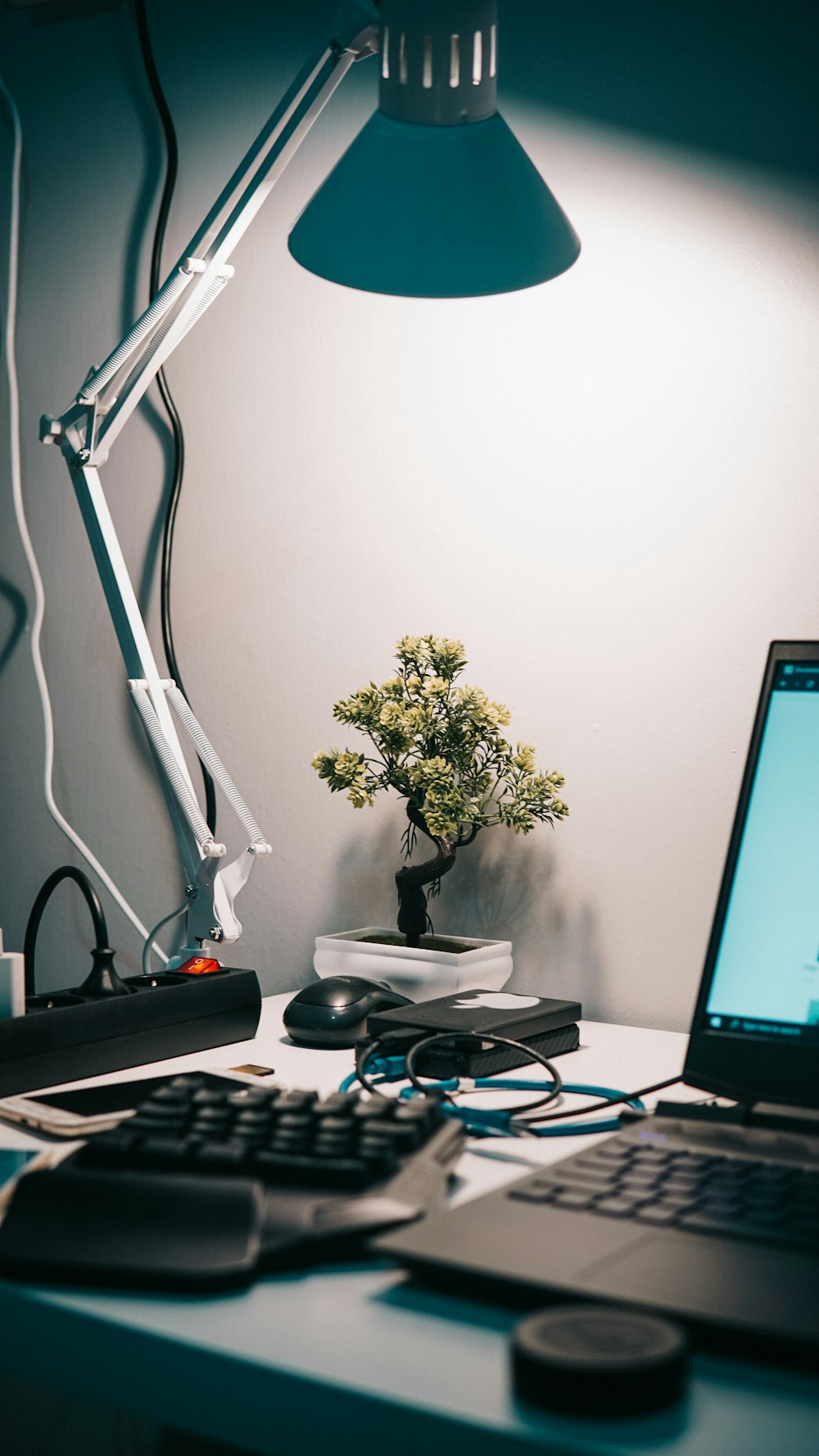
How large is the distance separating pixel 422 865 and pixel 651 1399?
0.74 metres

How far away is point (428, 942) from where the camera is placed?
1.12 meters

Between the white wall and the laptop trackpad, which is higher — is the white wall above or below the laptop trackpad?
above

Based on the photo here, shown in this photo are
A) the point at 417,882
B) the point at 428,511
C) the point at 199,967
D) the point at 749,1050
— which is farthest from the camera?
the point at 428,511

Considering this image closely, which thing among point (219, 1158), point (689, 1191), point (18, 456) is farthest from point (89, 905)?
point (18, 456)

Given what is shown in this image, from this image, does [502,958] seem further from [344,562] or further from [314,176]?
[314,176]

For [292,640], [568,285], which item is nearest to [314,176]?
[568,285]

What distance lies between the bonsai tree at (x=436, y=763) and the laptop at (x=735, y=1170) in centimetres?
33

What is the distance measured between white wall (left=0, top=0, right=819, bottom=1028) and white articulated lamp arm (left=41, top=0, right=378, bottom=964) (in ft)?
0.66

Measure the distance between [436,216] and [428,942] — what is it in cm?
62

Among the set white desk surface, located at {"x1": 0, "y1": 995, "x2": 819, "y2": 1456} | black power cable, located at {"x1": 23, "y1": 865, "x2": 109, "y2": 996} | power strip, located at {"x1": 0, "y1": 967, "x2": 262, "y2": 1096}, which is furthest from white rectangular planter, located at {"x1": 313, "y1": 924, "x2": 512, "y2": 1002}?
white desk surface, located at {"x1": 0, "y1": 995, "x2": 819, "y2": 1456}

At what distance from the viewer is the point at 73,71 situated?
1.46 metres

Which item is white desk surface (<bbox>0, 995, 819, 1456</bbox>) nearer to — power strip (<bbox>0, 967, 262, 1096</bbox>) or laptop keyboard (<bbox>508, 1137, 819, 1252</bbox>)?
laptop keyboard (<bbox>508, 1137, 819, 1252</bbox>)

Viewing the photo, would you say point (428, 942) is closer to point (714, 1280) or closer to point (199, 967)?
point (199, 967)

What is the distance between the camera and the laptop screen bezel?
2.32 feet
